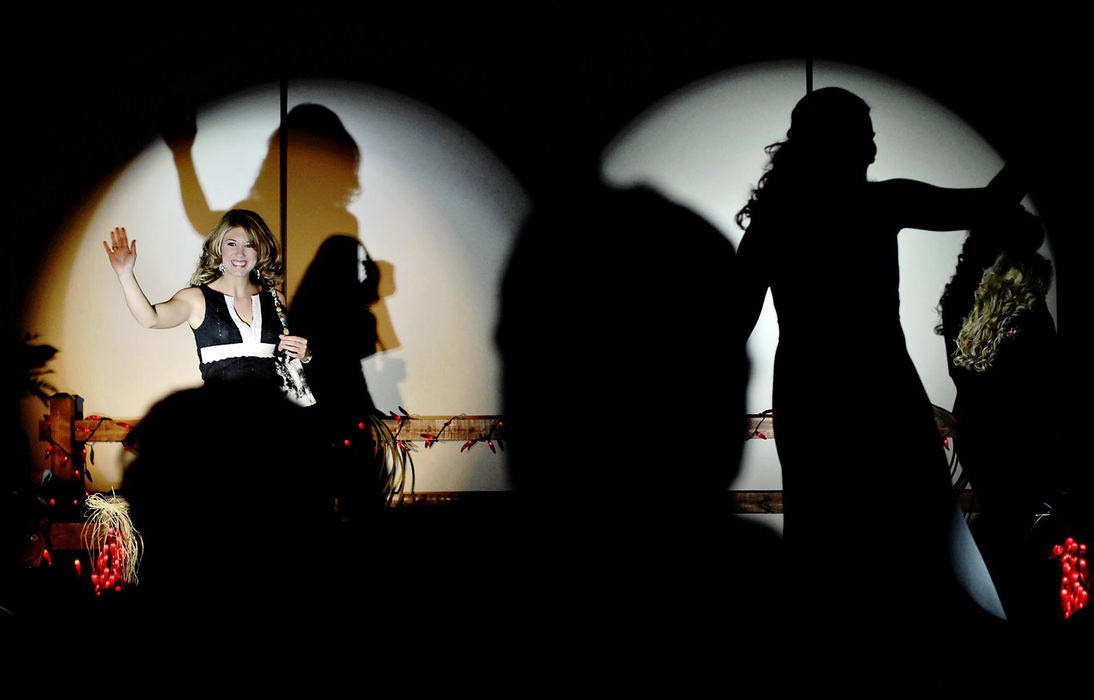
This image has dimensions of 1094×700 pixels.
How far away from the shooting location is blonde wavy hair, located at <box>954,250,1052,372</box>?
360cm

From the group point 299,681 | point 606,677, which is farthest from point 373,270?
point 606,677

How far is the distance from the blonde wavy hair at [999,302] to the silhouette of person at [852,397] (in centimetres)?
160

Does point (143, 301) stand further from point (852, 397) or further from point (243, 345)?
point (852, 397)

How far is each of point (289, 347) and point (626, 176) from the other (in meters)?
2.09

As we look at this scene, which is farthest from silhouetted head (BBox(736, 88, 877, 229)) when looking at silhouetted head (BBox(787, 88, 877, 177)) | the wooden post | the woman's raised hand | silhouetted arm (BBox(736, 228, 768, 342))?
the wooden post

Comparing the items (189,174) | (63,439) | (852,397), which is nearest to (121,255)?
(189,174)

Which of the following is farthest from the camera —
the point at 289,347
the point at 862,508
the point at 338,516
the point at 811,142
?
the point at 338,516

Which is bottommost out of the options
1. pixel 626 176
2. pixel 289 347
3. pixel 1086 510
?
pixel 1086 510

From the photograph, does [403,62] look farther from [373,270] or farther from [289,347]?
[289,347]

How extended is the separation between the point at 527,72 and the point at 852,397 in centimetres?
284

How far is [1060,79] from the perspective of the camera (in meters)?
4.05

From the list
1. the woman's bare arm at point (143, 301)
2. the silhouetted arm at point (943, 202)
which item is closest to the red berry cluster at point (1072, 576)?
the silhouetted arm at point (943, 202)

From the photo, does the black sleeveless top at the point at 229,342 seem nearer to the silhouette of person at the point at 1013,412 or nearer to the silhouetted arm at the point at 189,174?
the silhouetted arm at the point at 189,174

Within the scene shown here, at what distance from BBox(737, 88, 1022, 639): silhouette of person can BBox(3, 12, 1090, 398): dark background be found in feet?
6.62
